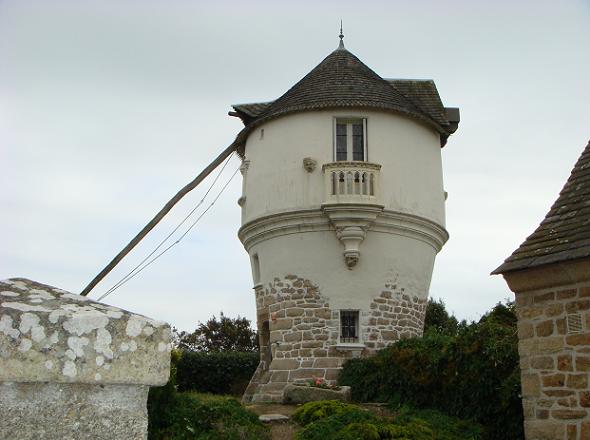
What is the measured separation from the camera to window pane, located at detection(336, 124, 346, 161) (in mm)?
16891

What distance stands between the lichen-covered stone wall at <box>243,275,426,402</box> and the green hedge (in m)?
4.67

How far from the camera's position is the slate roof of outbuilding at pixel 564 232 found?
8.28 m

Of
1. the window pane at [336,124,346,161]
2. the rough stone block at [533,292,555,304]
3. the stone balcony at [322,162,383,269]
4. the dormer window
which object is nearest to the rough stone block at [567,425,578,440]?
the rough stone block at [533,292,555,304]

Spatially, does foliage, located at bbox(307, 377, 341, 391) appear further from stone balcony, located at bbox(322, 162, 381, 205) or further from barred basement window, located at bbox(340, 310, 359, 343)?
stone balcony, located at bbox(322, 162, 381, 205)

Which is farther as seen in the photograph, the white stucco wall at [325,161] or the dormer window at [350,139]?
the dormer window at [350,139]

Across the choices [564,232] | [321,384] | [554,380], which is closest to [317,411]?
[321,384]

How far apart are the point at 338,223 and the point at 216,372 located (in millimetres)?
7708

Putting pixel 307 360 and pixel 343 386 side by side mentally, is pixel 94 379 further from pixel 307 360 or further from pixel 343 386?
pixel 307 360

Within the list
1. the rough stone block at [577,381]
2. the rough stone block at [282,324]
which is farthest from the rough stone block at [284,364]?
the rough stone block at [577,381]

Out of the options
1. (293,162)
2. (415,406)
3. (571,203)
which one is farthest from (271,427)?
(293,162)

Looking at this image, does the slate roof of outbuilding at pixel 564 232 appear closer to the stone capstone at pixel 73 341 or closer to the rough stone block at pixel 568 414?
the rough stone block at pixel 568 414

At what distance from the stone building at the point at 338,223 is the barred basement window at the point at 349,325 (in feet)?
0.08

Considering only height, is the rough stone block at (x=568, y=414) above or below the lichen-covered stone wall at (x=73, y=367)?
below

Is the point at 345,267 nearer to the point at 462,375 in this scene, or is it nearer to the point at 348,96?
the point at 348,96
